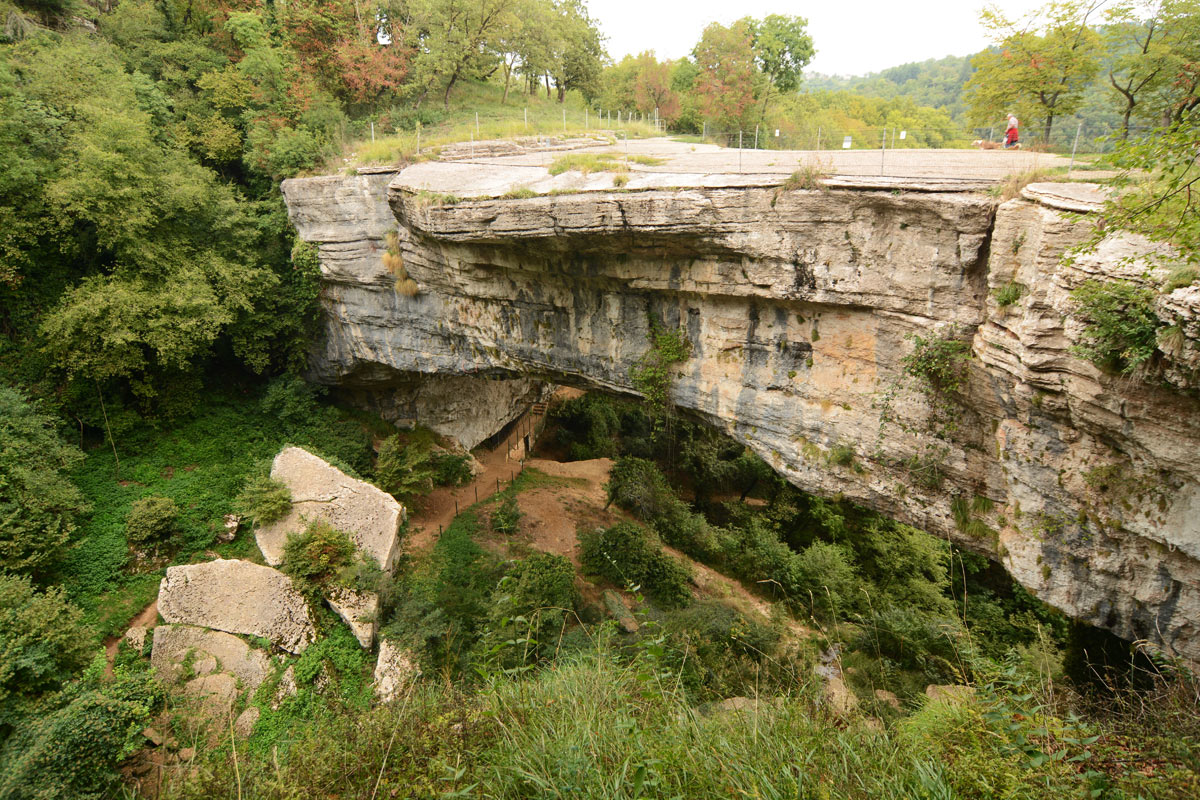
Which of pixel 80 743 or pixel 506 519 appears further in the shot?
pixel 506 519

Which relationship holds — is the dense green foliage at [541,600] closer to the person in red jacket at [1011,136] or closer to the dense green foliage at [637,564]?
the dense green foliage at [637,564]

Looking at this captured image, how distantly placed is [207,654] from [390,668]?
137 inches

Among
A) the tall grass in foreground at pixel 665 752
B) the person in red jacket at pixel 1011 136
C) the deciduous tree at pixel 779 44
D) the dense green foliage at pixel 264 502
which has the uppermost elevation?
the deciduous tree at pixel 779 44

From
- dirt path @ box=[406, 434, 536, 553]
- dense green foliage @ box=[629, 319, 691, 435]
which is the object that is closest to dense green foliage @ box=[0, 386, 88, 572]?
dirt path @ box=[406, 434, 536, 553]

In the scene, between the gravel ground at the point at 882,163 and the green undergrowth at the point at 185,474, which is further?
the green undergrowth at the point at 185,474

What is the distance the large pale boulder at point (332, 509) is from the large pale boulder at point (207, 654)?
5.96ft

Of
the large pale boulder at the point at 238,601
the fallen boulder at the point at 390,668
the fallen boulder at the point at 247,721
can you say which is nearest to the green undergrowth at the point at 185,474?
the large pale boulder at the point at 238,601

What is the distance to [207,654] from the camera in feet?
34.0

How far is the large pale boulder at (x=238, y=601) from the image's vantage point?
424 inches

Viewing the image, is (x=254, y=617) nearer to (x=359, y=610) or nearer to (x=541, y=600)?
(x=359, y=610)

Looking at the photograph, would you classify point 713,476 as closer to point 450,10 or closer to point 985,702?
point 985,702

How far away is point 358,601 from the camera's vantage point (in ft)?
37.9

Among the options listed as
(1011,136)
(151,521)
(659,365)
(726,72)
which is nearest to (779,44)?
(726,72)

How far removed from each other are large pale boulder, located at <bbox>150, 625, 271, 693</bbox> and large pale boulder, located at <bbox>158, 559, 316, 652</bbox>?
0.21 metres
